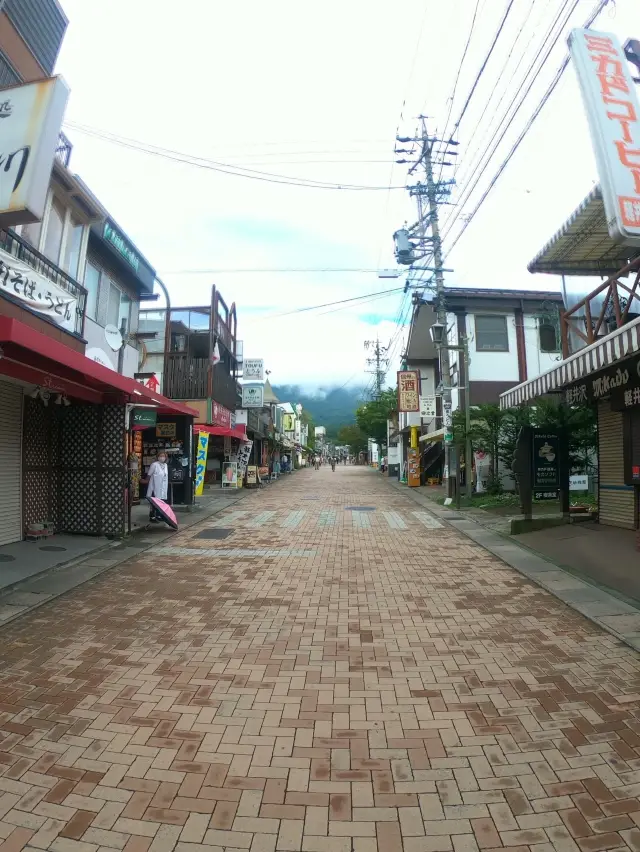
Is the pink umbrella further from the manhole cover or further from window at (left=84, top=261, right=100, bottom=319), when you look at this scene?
window at (left=84, top=261, right=100, bottom=319)

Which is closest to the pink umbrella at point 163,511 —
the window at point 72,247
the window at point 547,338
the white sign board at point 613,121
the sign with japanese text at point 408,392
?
the window at point 72,247

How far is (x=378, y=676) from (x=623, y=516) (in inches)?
293

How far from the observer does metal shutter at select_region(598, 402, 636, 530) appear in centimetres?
945

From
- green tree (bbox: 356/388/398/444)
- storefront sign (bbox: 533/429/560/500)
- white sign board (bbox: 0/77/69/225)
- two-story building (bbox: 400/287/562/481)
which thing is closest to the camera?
white sign board (bbox: 0/77/69/225)

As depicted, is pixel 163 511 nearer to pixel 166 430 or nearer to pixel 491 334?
pixel 166 430

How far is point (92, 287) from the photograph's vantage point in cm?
1198

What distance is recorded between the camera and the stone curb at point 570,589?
503 centimetres

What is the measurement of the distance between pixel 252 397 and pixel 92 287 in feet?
46.8

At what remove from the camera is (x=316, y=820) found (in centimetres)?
251

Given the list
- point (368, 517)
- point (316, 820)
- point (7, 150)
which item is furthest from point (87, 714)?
point (368, 517)

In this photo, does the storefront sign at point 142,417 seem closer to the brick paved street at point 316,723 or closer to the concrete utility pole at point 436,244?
the brick paved street at point 316,723

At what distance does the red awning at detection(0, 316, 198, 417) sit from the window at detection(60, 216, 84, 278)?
273 cm

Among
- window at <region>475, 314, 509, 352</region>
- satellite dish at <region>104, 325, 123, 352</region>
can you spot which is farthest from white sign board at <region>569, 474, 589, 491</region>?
satellite dish at <region>104, 325, 123, 352</region>

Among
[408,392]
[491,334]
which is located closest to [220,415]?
[408,392]
